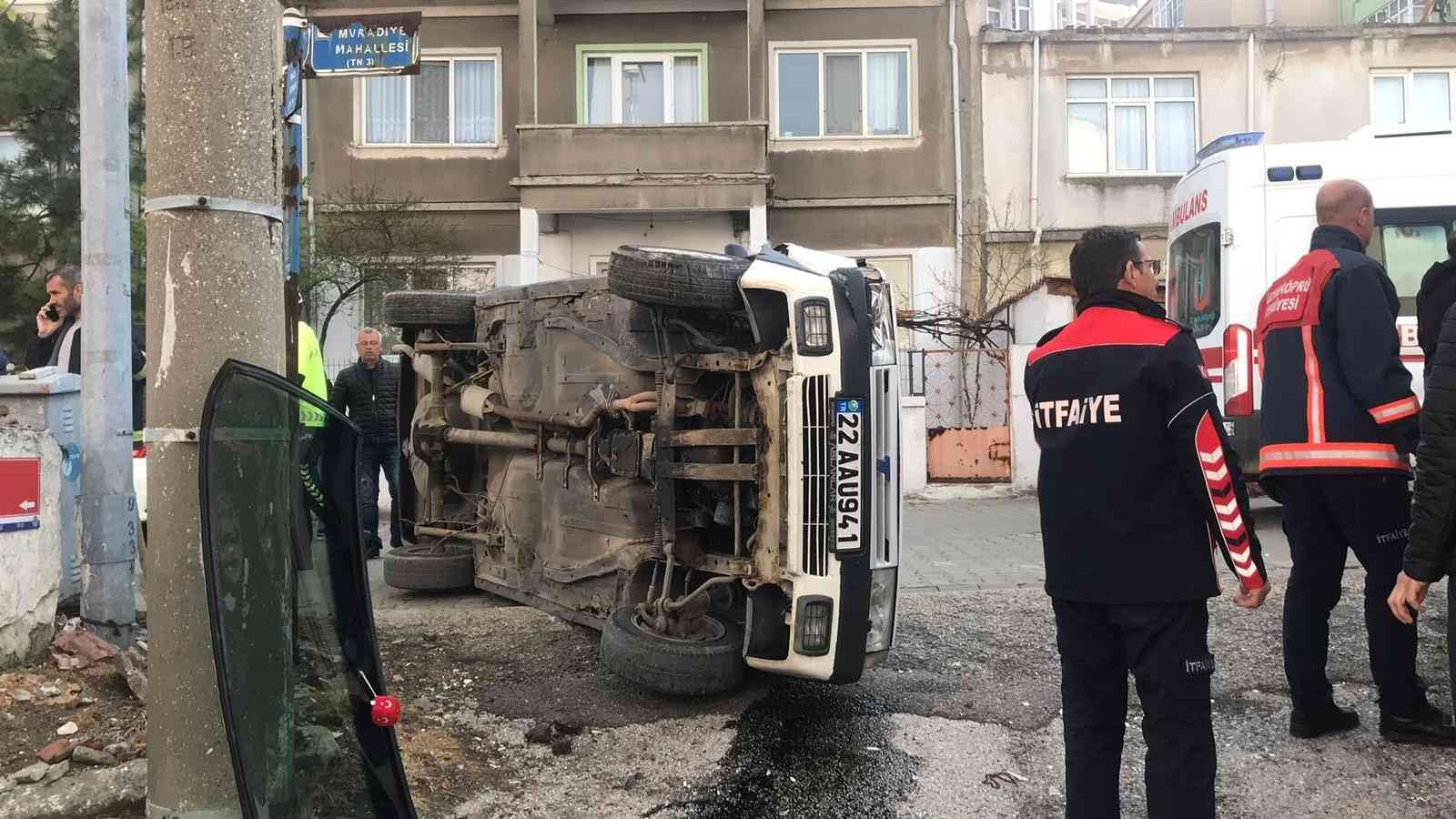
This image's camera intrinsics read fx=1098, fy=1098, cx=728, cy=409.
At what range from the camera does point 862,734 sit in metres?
4.27

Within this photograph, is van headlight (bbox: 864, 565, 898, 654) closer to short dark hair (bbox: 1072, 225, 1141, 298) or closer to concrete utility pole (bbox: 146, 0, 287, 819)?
short dark hair (bbox: 1072, 225, 1141, 298)

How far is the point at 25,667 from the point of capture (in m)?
4.22

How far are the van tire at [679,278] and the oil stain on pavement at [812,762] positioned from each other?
5.52 ft

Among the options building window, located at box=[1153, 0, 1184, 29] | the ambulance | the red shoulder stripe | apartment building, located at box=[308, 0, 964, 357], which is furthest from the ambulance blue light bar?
building window, located at box=[1153, 0, 1184, 29]

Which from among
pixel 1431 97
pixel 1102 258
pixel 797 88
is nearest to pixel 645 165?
pixel 797 88

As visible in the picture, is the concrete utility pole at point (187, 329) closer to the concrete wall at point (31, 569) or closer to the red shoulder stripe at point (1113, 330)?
the concrete wall at point (31, 569)

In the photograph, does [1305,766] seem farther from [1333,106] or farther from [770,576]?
[1333,106]

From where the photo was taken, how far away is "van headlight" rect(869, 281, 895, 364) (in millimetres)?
4293

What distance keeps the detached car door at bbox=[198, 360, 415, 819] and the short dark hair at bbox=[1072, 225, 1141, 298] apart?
208cm

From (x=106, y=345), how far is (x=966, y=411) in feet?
33.5

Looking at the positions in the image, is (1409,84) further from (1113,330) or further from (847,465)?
(1113,330)

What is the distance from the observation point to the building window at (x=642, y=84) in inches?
675

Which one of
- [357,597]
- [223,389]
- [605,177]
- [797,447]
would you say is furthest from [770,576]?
[605,177]

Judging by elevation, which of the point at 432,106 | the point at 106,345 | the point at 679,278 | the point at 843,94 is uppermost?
the point at 843,94
